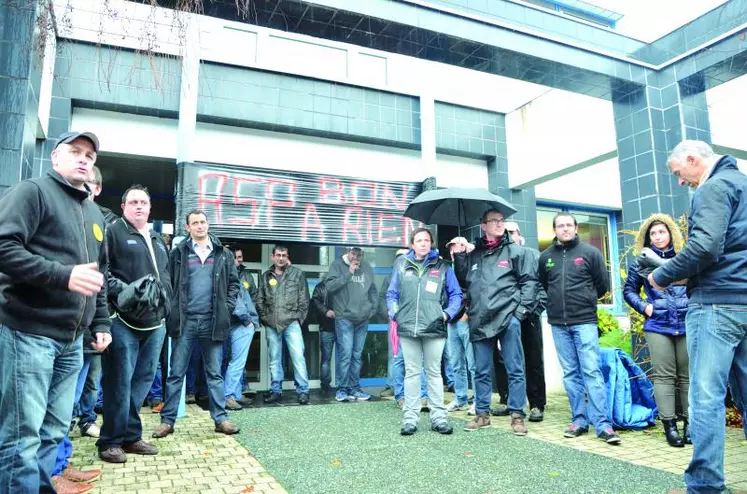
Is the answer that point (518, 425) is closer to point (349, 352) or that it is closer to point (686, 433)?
point (686, 433)

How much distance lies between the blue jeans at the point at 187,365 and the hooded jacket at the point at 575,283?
3.13m

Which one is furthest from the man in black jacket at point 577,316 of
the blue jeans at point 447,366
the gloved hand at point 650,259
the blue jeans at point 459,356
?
the blue jeans at point 447,366

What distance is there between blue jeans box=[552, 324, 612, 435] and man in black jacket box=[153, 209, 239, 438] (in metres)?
3.05

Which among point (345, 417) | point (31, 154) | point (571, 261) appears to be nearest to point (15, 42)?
point (31, 154)

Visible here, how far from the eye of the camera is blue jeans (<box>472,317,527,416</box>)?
512 cm

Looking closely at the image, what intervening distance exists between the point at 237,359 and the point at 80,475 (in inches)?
124

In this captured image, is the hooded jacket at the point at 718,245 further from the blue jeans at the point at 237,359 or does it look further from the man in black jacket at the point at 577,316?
the blue jeans at the point at 237,359

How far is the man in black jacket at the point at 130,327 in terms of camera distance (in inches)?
153

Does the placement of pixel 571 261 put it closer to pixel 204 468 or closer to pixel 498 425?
pixel 498 425

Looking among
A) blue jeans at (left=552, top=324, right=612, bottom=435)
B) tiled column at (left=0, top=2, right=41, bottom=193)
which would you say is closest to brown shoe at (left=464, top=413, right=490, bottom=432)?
blue jeans at (left=552, top=324, right=612, bottom=435)

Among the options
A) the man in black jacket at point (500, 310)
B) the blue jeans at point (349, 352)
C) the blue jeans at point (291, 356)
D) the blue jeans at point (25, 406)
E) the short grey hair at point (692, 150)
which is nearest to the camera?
the blue jeans at point (25, 406)

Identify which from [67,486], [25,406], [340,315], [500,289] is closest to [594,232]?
[340,315]

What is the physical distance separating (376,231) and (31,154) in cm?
408

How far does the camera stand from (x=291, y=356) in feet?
22.9
